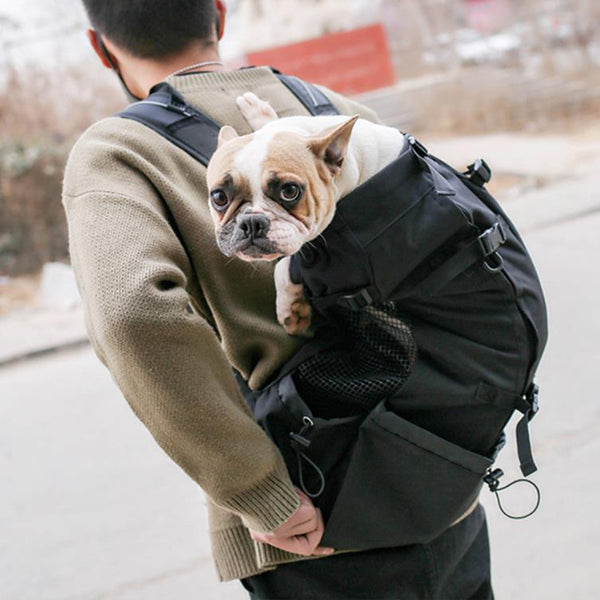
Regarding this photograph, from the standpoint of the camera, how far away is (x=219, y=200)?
1.14m

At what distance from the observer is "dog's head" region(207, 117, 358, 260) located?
110 centimetres

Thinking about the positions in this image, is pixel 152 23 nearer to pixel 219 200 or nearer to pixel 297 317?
pixel 219 200

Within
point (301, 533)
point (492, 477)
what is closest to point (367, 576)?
point (301, 533)

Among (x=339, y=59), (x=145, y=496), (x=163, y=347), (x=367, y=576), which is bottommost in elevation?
(x=339, y=59)

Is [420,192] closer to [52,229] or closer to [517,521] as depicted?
[517,521]

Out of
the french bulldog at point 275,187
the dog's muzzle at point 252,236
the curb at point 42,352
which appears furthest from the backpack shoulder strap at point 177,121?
the curb at point 42,352

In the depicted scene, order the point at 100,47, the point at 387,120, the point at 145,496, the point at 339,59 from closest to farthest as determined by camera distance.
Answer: the point at 100,47
the point at 145,496
the point at 339,59
the point at 387,120

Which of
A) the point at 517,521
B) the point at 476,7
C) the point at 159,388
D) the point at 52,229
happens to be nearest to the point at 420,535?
the point at 159,388

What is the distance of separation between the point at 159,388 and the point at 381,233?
0.38m

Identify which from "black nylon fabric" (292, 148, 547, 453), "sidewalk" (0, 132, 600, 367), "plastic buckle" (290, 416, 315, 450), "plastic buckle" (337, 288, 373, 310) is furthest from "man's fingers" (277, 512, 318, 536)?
"sidewalk" (0, 132, 600, 367)

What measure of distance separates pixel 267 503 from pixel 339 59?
10.2 m

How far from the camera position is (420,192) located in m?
1.18

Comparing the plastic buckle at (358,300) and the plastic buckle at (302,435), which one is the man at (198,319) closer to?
the plastic buckle at (302,435)

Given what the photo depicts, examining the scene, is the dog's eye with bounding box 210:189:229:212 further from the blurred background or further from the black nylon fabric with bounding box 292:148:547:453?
the blurred background
